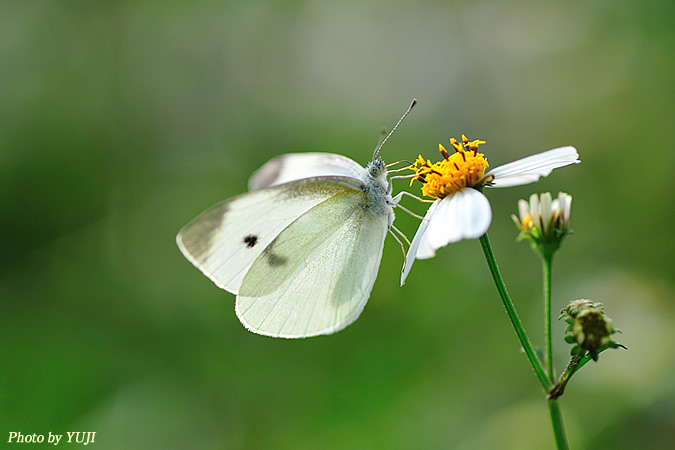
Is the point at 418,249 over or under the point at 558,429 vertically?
over

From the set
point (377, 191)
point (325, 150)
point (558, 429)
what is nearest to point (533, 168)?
point (377, 191)

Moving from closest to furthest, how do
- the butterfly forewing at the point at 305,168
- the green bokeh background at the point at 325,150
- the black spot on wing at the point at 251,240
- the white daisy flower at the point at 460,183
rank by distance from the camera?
1. the white daisy flower at the point at 460,183
2. the black spot on wing at the point at 251,240
3. the butterfly forewing at the point at 305,168
4. the green bokeh background at the point at 325,150

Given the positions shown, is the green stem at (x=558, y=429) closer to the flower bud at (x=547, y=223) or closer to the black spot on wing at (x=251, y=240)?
the flower bud at (x=547, y=223)

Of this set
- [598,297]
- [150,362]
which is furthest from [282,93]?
[598,297]

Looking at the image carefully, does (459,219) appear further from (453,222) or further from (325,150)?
(325,150)

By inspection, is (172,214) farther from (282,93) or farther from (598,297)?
(598,297)

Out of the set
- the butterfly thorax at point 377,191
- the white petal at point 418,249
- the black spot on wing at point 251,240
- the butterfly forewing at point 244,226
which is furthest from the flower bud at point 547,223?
the black spot on wing at point 251,240

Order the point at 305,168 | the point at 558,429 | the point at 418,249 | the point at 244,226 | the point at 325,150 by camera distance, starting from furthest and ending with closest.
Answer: the point at 325,150, the point at 305,168, the point at 244,226, the point at 418,249, the point at 558,429
